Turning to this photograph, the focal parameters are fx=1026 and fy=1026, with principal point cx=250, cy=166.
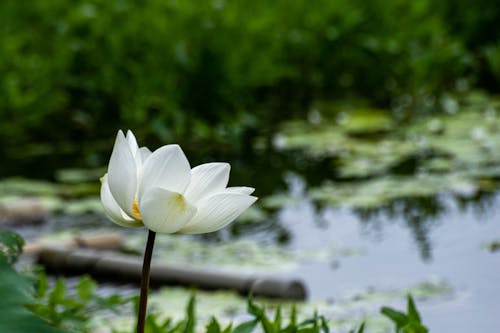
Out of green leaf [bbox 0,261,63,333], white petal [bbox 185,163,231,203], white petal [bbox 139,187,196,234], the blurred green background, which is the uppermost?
the blurred green background

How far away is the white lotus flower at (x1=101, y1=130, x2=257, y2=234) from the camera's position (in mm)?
1623

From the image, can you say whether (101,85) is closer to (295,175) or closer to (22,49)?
(22,49)

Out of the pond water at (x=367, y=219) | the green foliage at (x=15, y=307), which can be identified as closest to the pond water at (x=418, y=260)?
the pond water at (x=367, y=219)

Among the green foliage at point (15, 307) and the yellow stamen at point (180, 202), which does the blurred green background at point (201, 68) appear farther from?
the green foliage at point (15, 307)

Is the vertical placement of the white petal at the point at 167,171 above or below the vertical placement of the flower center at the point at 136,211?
above

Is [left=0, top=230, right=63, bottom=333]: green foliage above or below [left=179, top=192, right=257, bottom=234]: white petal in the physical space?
below

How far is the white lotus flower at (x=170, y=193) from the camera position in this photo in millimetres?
1623

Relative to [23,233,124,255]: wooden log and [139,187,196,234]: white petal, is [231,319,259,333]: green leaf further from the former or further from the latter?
[23,233,124,255]: wooden log

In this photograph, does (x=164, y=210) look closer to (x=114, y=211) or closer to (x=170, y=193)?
(x=170, y=193)

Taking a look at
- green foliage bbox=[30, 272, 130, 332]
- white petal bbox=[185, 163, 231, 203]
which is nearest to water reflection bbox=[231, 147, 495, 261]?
green foliage bbox=[30, 272, 130, 332]

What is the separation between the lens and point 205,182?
1.69 meters

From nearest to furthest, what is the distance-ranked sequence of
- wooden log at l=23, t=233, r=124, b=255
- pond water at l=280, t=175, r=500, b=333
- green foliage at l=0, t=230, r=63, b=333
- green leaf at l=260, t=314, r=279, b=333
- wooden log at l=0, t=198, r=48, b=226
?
green foliage at l=0, t=230, r=63, b=333
green leaf at l=260, t=314, r=279, b=333
pond water at l=280, t=175, r=500, b=333
wooden log at l=23, t=233, r=124, b=255
wooden log at l=0, t=198, r=48, b=226

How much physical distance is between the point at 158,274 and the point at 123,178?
2.46 metres

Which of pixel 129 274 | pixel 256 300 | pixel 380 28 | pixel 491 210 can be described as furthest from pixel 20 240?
pixel 380 28
